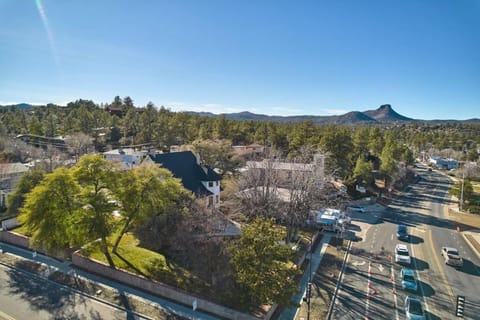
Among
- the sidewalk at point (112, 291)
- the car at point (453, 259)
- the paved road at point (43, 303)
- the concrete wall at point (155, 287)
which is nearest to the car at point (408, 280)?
the car at point (453, 259)

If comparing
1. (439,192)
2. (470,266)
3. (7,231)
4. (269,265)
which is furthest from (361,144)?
(7,231)

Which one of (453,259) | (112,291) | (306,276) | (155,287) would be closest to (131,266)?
(112,291)

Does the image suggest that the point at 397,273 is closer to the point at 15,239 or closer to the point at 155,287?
the point at 155,287

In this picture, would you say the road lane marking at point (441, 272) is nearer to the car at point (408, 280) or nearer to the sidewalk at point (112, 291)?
the car at point (408, 280)

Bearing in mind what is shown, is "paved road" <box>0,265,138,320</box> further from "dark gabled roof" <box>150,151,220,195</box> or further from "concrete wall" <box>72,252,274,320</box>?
"dark gabled roof" <box>150,151,220,195</box>

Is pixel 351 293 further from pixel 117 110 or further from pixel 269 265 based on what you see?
pixel 117 110
